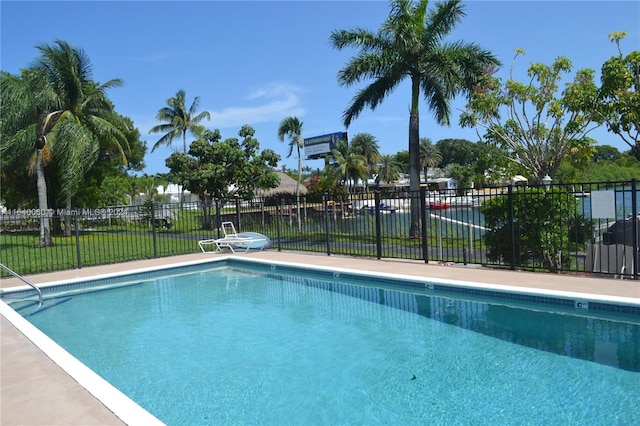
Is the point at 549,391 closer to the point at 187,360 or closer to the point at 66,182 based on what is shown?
the point at 187,360

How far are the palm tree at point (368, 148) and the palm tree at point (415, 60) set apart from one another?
35962mm

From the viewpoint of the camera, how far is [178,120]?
38688 millimetres

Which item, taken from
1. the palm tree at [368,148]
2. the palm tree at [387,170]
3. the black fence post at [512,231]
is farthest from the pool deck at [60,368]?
the palm tree at [387,170]

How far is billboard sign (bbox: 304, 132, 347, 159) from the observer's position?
41.9 m

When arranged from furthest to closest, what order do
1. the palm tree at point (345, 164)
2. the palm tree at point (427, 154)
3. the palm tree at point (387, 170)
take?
the palm tree at point (427, 154) → the palm tree at point (387, 170) → the palm tree at point (345, 164)

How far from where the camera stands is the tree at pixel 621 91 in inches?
509

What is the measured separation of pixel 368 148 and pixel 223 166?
31601 mm

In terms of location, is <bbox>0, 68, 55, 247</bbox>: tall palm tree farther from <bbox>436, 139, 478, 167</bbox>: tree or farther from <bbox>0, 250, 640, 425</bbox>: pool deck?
<bbox>436, 139, 478, 167</bbox>: tree

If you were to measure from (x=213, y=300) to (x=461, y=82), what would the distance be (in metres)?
12.4

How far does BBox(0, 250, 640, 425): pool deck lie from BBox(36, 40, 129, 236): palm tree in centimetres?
849

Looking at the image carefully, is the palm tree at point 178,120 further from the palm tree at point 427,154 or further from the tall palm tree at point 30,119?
the palm tree at point 427,154

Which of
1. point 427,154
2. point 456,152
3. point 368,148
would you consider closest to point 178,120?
point 368,148

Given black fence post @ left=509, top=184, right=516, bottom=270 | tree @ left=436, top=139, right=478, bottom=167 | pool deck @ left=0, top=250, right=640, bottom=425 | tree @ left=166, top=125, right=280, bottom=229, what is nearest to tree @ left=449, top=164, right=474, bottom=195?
tree @ left=436, top=139, right=478, bottom=167

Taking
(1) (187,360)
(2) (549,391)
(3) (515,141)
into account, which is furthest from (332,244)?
(2) (549,391)
